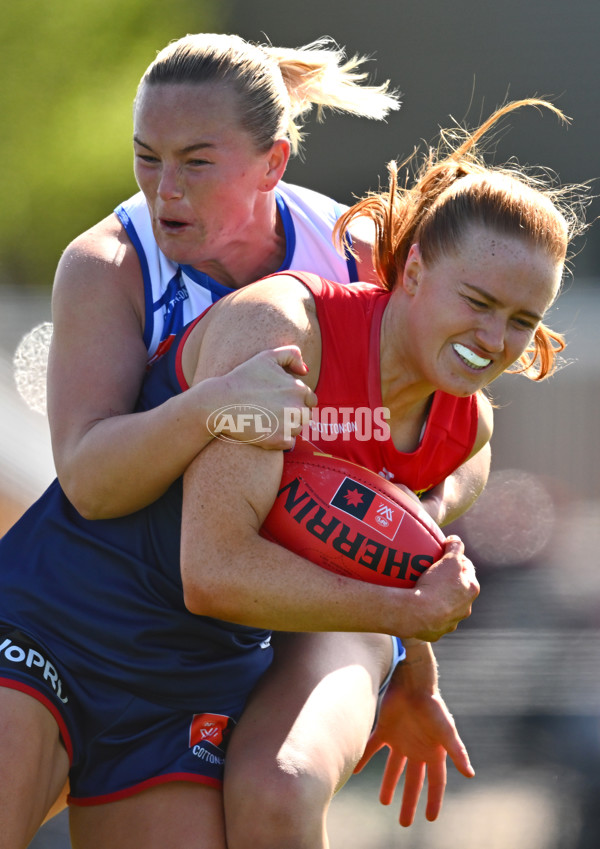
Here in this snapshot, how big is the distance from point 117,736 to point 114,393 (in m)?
0.74

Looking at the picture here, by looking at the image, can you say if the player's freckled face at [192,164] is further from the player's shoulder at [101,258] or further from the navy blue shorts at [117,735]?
the navy blue shorts at [117,735]

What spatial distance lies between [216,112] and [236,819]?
1535mm

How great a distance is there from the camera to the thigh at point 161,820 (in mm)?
2217

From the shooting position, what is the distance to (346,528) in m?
2.09

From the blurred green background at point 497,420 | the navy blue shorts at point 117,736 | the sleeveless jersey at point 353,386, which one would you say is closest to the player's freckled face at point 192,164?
the sleeveless jersey at point 353,386

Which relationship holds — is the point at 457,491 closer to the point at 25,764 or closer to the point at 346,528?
the point at 346,528

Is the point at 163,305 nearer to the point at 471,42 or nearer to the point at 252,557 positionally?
the point at 252,557

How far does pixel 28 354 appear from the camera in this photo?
7.11 meters

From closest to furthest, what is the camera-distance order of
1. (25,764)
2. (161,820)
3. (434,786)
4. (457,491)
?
(25,764)
(161,820)
(457,491)
(434,786)

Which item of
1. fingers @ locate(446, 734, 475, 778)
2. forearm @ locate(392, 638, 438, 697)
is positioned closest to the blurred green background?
fingers @ locate(446, 734, 475, 778)

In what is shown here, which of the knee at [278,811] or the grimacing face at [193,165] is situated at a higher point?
the grimacing face at [193,165]

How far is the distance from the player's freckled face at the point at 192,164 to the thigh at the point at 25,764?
1.03 meters

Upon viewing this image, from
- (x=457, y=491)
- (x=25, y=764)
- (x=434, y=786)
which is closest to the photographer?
(x=25, y=764)

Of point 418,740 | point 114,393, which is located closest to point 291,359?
point 114,393
